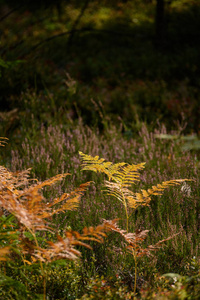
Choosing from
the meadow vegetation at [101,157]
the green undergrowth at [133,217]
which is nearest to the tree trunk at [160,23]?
the meadow vegetation at [101,157]

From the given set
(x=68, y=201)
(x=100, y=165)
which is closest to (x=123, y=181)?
(x=100, y=165)

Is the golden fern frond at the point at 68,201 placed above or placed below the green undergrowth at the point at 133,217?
above

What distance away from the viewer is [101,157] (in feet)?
12.9

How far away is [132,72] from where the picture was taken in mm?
8938

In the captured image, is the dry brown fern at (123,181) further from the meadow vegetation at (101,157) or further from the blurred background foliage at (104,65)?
the blurred background foliage at (104,65)

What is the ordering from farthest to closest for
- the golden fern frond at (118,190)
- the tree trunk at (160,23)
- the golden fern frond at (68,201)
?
the tree trunk at (160,23), the golden fern frond at (118,190), the golden fern frond at (68,201)

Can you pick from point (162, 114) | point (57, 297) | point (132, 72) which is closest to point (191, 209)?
point (57, 297)

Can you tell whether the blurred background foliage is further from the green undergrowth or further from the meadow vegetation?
the green undergrowth

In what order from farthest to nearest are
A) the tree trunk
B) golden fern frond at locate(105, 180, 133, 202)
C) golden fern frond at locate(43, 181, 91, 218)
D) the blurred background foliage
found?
1. the tree trunk
2. the blurred background foliage
3. golden fern frond at locate(105, 180, 133, 202)
4. golden fern frond at locate(43, 181, 91, 218)

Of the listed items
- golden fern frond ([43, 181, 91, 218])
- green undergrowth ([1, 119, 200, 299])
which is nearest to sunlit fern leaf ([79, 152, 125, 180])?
golden fern frond ([43, 181, 91, 218])

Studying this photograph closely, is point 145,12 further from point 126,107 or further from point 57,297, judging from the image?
point 57,297

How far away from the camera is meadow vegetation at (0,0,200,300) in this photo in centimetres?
178

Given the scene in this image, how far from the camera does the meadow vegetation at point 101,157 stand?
→ 70.2 inches

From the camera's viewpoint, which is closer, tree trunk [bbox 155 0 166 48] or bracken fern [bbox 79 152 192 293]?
bracken fern [bbox 79 152 192 293]
